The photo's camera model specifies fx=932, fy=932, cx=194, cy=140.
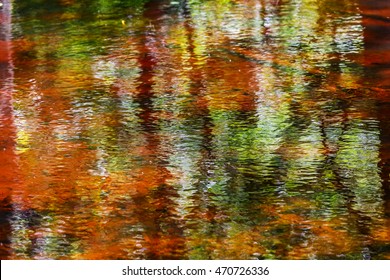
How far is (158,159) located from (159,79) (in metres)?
2.15

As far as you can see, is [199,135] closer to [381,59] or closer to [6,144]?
[6,144]

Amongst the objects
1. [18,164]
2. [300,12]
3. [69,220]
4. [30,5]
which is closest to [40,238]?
[69,220]

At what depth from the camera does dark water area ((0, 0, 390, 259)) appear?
211 inches

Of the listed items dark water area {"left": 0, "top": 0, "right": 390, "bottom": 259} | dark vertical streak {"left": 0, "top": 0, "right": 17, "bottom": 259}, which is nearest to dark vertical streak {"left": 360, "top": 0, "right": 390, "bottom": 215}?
dark water area {"left": 0, "top": 0, "right": 390, "bottom": 259}

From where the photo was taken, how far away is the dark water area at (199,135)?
5348mm

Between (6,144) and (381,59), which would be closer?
(6,144)

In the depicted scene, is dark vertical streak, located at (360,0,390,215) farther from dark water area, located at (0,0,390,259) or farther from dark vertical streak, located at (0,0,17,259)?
dark vertical streak, located at (0,0,17,259)

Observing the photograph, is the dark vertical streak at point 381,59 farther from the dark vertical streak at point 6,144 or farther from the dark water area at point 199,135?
the dark vertical streak at point 6,144

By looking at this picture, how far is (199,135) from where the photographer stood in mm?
6988

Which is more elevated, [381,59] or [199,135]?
[199,135]

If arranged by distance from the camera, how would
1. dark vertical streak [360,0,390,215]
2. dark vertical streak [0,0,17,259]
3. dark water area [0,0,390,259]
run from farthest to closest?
dark vertical streak [360,0,390,215] < dark vertical streak [0,0,17,259] < dark water area [0,0,390,259]

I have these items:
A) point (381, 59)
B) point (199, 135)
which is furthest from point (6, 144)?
point (381, 59)
